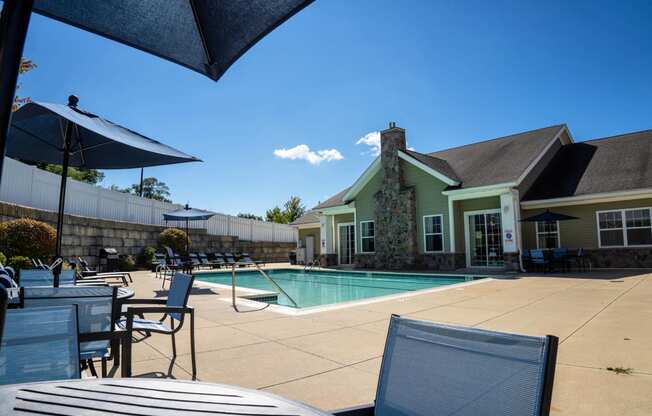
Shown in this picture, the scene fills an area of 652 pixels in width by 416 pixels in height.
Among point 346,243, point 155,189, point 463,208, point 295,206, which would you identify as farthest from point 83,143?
point 155,189

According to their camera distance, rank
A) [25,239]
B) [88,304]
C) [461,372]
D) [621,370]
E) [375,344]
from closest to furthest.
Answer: [461,372] < [88,304] < [621,370] < [375,344] < [25,239]

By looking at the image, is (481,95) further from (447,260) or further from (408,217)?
(447,260)

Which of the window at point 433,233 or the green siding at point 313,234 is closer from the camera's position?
the window at point 433,233

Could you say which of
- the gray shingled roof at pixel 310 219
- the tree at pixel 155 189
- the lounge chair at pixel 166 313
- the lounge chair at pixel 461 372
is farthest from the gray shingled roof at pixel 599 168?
the tree at pixel 155 189

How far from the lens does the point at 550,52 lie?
13.2 meters

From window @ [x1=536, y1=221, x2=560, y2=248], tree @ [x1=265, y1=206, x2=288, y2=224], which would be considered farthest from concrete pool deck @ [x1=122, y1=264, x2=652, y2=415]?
Result: tree @ [x1=265, y1=206, x2=288, y2=224]

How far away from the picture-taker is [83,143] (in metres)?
5.00

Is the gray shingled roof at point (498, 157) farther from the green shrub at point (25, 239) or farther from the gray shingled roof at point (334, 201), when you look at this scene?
the green shrub at point (25, 239)

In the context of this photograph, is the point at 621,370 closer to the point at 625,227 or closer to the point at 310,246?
the point at 625,227

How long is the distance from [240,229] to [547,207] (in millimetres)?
17110

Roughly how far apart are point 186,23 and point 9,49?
167 centimetres

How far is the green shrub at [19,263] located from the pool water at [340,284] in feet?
18.5

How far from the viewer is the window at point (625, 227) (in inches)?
503

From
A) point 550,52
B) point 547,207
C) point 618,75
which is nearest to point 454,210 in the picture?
point 547,207
